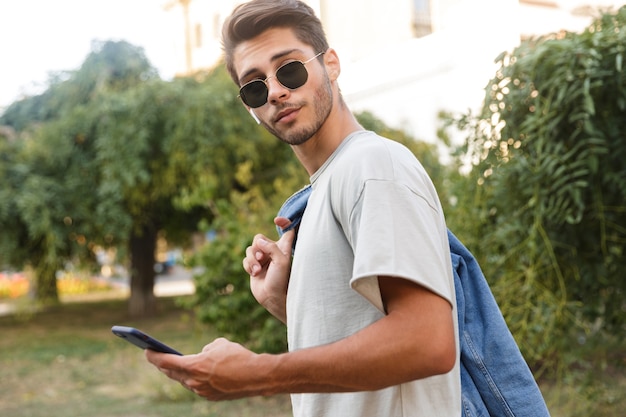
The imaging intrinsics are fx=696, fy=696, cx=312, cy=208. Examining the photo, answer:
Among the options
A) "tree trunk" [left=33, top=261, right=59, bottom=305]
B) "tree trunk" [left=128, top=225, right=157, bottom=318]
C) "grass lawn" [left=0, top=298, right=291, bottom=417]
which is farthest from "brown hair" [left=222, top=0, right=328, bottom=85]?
"tree trunk" [left=128, top=225, right=157, bottom=318]

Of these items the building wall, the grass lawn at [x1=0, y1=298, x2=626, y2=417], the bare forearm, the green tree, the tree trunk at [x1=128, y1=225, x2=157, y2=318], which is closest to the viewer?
the bare forearm

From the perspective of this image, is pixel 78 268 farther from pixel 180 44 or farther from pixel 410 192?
pixel 180 44

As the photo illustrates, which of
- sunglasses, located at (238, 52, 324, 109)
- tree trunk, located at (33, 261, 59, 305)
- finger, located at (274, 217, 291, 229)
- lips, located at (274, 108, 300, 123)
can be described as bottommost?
tree trunk, located at (33, 261, 59, 305)

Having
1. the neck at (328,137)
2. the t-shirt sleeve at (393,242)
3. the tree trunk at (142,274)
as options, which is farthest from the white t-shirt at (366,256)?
the tree trunk at (142,274)

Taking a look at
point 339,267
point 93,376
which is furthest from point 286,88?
point 93,376

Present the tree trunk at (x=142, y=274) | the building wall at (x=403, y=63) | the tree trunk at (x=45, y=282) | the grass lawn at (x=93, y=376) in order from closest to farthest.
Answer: the grass lawn at (x=93, y=376), the building wall at (x=403, y=63), the tree trunk at (x=45, y=282), the tree trunk at (x=142, y=274)

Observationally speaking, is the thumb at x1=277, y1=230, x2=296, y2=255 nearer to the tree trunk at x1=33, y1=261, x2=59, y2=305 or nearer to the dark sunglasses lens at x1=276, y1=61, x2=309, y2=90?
the dark sunglasses lens at x1=276, y1=61, x2=309, y2=90

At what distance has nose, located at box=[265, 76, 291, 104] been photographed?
4.48ft

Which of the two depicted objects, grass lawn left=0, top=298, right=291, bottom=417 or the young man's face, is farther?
grass lawn left=0, top=298, right=291, bottom=417

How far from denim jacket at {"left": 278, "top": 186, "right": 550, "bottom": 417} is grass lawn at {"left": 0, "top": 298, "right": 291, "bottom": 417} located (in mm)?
5422

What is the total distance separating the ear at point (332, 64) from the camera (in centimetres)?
147

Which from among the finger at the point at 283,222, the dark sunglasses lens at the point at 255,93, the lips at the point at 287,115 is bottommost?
the finger at the point at 283,222

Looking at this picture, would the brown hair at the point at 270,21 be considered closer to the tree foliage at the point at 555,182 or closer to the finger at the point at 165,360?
the finger at the point at 165,360

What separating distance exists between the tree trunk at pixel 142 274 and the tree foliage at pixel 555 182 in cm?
1180
